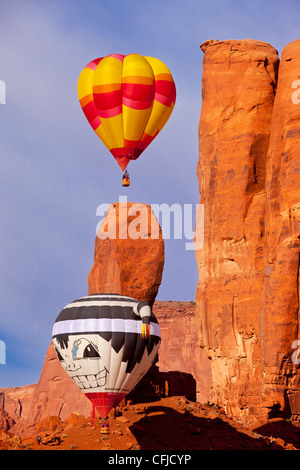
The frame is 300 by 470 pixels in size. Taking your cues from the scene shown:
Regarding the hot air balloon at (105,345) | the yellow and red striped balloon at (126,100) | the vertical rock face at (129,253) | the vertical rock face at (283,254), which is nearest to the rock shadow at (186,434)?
the hot air balloon at (105,345)

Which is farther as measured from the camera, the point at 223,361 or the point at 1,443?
the point at 223,361

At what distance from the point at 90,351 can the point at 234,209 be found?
21351mm

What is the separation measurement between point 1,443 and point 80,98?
22.5m

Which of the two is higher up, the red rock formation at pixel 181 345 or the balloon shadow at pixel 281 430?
the red rock formation at pixel 181 345

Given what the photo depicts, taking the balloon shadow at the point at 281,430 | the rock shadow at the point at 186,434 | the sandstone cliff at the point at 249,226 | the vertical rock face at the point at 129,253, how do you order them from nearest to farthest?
1. the rock shadow at the point at 186,434
2. the balloon shadow at the point at 281,430
3. the sandstone cliff at the point at 249,226
4. the vertical rock face at the point at 129,253

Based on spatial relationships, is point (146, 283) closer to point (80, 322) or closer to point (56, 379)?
point (80, 322)

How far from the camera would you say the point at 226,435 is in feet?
151

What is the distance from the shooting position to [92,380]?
4156cm

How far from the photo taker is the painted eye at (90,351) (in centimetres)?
4112

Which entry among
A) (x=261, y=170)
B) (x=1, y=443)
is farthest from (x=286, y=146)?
(x=1, y=443)

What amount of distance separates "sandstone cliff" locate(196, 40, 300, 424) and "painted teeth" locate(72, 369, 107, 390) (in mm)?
14688

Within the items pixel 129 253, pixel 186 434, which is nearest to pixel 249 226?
pixel 129 253

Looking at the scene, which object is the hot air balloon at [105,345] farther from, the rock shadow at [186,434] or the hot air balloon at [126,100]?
the hot air balloon at [126,100]

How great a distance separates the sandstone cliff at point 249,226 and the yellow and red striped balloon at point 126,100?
687cm
